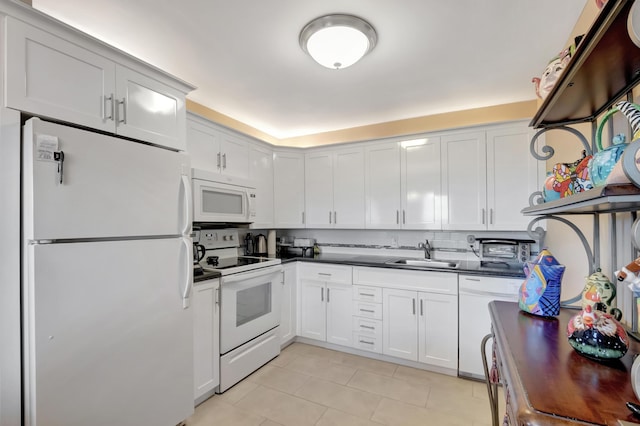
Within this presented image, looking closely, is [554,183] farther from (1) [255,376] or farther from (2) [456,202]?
(1) [255,376]

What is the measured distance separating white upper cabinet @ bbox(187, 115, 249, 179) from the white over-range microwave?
21 centimetres

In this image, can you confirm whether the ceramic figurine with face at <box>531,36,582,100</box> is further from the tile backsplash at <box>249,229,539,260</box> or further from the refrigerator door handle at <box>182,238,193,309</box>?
the tile backsplash at <box>249,229,539,260</box>

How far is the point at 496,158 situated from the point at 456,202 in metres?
0.54

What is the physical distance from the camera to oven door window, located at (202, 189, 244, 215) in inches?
101

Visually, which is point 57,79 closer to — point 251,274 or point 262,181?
point 251,274

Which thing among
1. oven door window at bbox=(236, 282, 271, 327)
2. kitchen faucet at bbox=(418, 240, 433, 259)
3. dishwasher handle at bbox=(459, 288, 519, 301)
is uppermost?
kitchen faucet at bbox=(418, 240, 433, 259)

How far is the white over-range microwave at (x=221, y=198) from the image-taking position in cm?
247

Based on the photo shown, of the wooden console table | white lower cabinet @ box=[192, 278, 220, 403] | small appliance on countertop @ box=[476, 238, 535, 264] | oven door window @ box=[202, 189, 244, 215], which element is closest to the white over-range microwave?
oven door window @ box=[202, 189, 244, 215]

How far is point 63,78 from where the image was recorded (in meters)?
1.51

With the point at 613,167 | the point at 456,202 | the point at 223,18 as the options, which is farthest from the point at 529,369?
the point at 456,202

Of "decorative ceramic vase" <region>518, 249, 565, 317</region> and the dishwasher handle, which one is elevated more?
"decorative ceramic vase" <region>518, 249, 565, 317</region>

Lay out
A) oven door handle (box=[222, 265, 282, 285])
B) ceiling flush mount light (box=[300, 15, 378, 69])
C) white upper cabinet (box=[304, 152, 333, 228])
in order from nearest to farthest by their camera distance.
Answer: ceiling flush mount light (box=[300, 15, 378, 69]) → oven door handle (box=[222, 265, 282, 285]) → white upper cabinet (box=[304, 152, 333, 228])

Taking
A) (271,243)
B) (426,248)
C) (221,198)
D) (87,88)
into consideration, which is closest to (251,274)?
(221,198)

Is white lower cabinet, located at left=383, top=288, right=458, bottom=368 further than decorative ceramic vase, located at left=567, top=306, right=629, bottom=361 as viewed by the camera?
Yes
